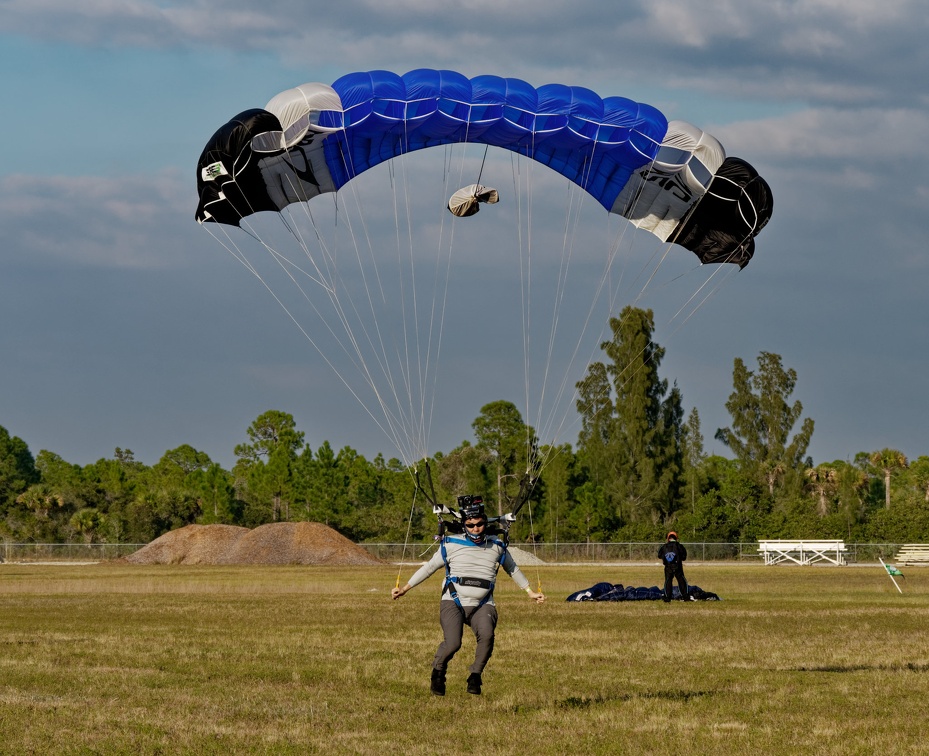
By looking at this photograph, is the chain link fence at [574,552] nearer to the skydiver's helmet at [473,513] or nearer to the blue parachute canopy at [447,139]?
the blue parachute canopy at [447,139]

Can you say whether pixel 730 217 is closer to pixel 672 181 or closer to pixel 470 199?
pixel 672 181

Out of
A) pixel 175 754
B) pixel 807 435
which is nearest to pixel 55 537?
pixel 807 435

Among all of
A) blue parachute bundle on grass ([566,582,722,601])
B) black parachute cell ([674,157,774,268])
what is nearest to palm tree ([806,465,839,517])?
blue parachute bundle on grass ([566,582,722,601])

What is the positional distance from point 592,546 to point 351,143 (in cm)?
4917

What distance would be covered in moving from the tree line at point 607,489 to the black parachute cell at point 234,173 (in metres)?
50.2

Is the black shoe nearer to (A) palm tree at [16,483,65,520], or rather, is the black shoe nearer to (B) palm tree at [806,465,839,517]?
(B) palm tree at [806,465,839,517]

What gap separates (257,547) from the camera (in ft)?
200

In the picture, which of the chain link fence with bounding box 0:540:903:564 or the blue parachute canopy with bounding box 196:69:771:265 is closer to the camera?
the blue parachute canopy with bounding box 196:69:771:265

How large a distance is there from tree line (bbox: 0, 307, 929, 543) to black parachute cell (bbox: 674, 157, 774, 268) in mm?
49029

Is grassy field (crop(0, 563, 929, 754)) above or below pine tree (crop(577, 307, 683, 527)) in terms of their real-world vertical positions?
below

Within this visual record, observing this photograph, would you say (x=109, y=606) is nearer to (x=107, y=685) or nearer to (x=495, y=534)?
(x=107, y=685)

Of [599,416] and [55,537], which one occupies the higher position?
[599,416]

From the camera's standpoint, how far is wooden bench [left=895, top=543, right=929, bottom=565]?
177 ft

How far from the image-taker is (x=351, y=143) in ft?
62.4
